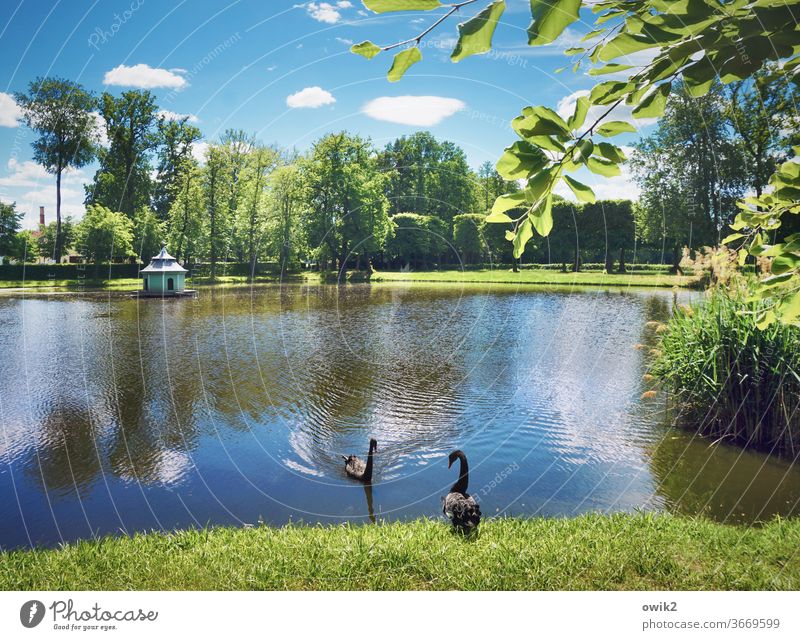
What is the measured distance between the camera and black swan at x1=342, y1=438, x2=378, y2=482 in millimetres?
5588

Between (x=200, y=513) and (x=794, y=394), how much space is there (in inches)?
273

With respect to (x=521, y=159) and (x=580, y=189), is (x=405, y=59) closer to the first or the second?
(x=521, y=159)

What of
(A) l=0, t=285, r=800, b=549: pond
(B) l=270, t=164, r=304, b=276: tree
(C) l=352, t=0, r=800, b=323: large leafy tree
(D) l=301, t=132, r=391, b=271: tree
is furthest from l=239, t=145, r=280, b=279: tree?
(C) l=352, t=0, r=800, b=323: large leafy tree

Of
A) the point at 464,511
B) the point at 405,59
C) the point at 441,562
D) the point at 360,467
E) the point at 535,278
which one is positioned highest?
the point at 535,278

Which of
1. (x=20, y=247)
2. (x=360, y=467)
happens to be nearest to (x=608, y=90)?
(x=360, y=467)

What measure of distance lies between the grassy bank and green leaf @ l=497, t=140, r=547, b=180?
2361 mm

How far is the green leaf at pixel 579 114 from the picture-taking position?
3.44ft

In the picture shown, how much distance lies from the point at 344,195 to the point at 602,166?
722 inches

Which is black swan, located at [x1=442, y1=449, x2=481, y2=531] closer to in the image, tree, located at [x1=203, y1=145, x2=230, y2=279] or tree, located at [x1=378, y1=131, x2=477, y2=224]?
tree, located at [x1=378, y1=131, x2=477, y2=224]

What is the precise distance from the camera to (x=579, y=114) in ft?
3.47

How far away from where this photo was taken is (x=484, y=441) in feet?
22.7

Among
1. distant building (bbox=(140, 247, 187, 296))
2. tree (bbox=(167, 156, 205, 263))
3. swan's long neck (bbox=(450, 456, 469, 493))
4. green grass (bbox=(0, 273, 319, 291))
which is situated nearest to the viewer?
swan's long neck (bbox=(450, 456, 469, 493))

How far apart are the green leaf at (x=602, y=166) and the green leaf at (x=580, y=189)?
0.06 meters

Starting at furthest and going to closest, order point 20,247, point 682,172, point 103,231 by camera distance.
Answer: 1. point 103,231
2. point 682,172
3. point 20,247
